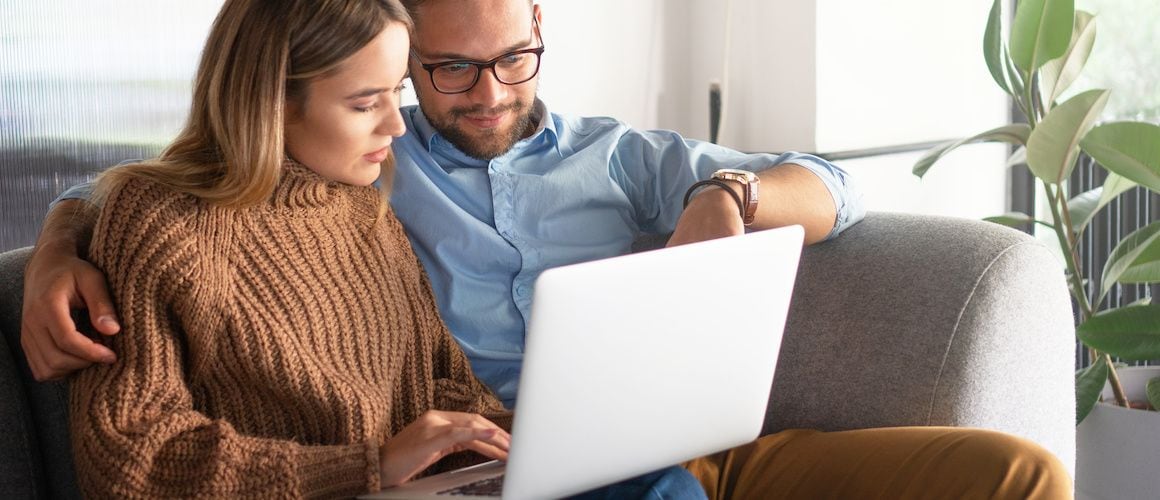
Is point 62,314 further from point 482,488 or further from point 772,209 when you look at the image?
point 772,209

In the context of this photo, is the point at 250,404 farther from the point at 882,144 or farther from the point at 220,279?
the point at 882,144

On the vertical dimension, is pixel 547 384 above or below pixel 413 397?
above

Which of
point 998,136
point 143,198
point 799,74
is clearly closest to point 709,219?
point 143,198

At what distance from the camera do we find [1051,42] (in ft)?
6.84

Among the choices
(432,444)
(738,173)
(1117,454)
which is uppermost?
(738,173)

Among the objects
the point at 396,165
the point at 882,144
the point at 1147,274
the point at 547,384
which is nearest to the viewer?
the point at 547,384

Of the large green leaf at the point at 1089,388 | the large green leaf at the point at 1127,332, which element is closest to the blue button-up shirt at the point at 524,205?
the large green leaf at the point at 1127,332

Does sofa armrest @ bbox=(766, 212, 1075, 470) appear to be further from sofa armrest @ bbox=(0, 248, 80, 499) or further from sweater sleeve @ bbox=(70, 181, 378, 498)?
sofa armrest @ bbox=(0, 248, 80, 499)

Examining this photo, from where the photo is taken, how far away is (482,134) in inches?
66.8

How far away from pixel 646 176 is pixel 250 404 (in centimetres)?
71

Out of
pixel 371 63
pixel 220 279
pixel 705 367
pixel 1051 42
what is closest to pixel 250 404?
pixel 220 279

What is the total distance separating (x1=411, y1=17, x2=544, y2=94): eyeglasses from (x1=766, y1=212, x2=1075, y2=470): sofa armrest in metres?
0.48

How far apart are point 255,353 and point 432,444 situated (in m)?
0.24

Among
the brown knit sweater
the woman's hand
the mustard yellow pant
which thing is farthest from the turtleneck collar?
the mustard yellow pant
